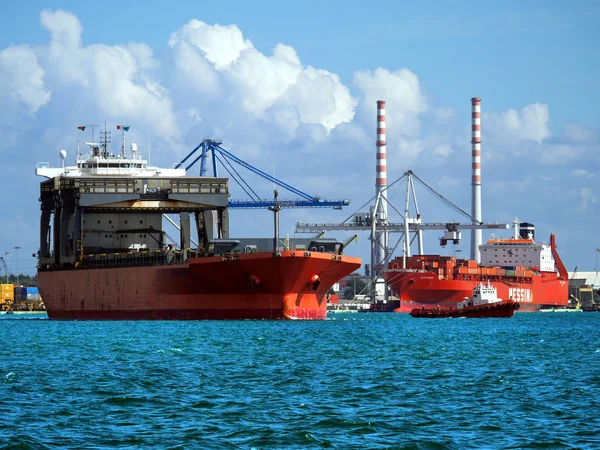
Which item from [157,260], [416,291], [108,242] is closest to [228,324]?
[157,260]

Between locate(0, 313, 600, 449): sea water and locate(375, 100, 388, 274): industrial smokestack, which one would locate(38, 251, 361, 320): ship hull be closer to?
locate(0, 313, 600, 449): sea water

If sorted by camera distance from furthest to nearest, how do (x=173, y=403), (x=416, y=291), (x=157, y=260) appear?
(x=416, y=291)
(x=157, y=260)
(x=173, y=403)

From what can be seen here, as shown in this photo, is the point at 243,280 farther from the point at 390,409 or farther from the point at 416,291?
the point at 416,291

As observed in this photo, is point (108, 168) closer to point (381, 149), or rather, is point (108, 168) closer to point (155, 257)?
point (155, 257)

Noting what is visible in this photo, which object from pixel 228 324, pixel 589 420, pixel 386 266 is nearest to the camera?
pixel 589 420

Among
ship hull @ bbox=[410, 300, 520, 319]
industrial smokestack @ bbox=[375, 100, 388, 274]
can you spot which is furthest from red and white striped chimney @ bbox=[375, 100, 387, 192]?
ship hull @ bbox=[410, 300, 520, 319]

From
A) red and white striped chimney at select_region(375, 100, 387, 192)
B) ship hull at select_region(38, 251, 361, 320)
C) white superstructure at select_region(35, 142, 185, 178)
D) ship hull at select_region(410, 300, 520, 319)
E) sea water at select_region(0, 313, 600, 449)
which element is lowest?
sea water at select_region(0, 313, 600, 449)

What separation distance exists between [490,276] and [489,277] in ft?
0.61

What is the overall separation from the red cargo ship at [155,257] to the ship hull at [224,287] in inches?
2.1

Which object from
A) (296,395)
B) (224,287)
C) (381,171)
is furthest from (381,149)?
(296,395)

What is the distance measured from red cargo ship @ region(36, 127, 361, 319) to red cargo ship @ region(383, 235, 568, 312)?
3724 centimetres

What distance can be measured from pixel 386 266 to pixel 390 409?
10230 centimetres

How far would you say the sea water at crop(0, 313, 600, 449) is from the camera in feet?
57.8

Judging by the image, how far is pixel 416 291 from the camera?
10044 cm
